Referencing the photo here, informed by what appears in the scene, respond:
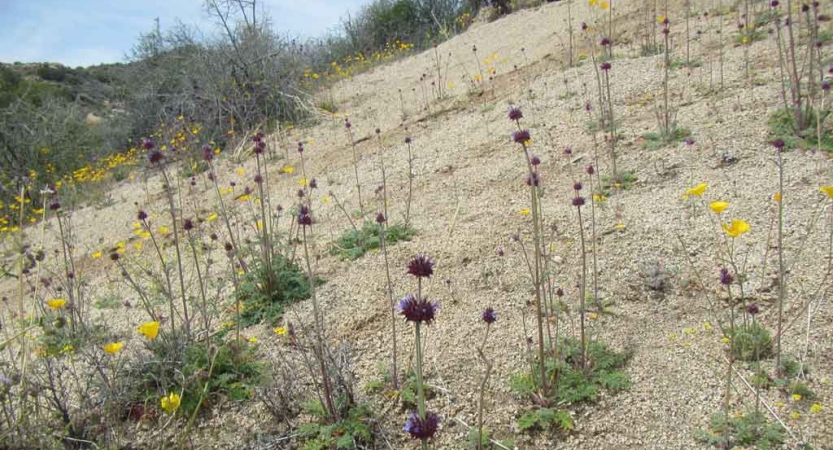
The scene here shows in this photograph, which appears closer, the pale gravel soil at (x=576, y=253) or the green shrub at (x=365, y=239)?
the pale gravel soil at (x=576, y=253)

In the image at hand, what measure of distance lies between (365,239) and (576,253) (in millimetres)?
1391

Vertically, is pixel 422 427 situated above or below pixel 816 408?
above

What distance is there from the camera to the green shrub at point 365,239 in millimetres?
3545

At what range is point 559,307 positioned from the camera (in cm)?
256

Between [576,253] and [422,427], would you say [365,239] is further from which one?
[422,427]

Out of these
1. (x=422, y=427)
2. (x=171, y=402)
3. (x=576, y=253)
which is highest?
(x=422, y=427)

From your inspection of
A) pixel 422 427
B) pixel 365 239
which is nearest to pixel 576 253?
pixel 365 239

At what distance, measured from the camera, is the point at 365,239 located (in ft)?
11.9

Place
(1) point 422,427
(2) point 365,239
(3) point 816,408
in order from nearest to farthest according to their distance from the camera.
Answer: (1) point 422,427 < (3) point 816,408 < (2) point 365,239

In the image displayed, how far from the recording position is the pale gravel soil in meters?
2.01

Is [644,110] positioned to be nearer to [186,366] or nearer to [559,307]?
[559,307]

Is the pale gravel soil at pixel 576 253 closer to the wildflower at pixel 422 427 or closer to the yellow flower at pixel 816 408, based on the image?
the yellow flower at pixel 816 408

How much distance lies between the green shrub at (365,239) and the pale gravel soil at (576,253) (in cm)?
7

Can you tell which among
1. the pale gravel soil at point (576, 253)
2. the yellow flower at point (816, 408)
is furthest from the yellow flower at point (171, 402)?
the yellow flower at point (816, 408)
